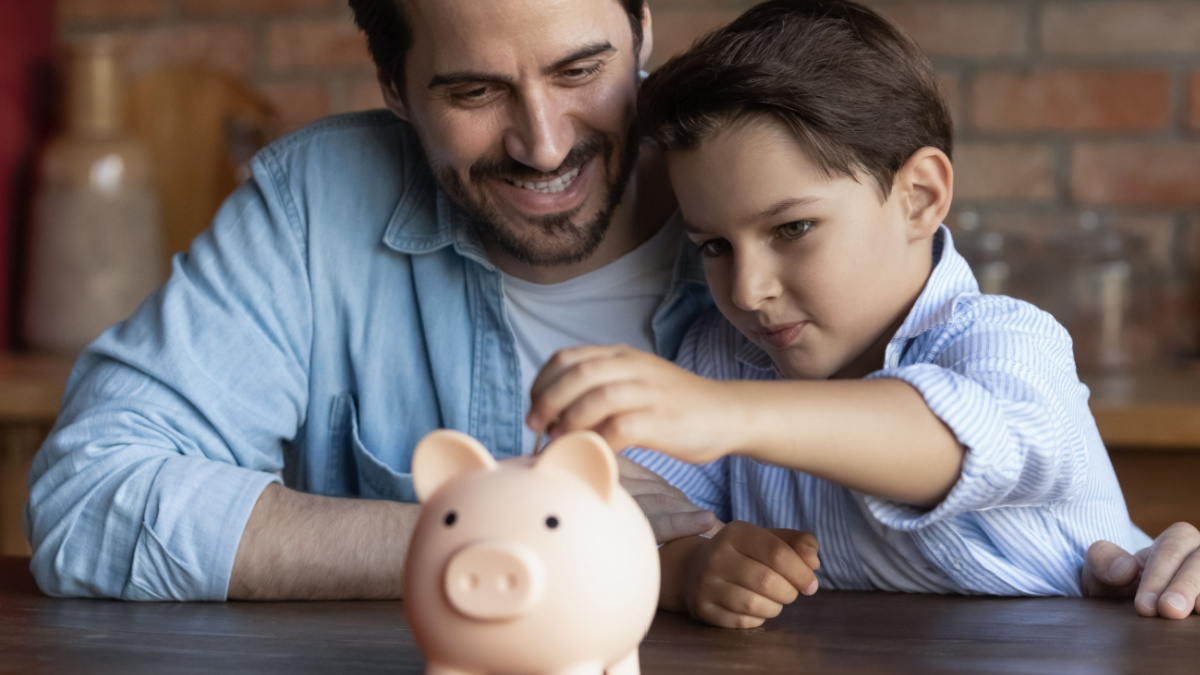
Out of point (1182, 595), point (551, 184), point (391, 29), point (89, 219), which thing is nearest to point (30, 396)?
point (89, 219)

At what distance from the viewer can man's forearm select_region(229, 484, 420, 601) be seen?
3.17 feet

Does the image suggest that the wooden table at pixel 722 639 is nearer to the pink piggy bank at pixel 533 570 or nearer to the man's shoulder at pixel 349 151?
the pink piggy bank at pixel 533 570

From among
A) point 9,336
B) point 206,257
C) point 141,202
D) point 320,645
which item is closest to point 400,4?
point 206,257

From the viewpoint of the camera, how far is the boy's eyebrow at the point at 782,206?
0.97 metres

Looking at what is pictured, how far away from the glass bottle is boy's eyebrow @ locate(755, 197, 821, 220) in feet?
4.94

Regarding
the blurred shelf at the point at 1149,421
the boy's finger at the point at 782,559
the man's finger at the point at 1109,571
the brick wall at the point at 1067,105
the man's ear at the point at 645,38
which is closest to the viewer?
the boy's finger at the point at 782,559

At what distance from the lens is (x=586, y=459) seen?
628 millimetres

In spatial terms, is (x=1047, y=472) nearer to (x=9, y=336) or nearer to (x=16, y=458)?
(x=16, y=458)

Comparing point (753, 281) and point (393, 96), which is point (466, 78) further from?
point (753, 281)

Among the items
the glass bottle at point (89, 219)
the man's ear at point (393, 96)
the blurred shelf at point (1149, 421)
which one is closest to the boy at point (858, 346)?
the man's ear at point (393, 96)

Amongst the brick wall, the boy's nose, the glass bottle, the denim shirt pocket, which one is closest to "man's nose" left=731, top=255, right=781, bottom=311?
the boy's nose

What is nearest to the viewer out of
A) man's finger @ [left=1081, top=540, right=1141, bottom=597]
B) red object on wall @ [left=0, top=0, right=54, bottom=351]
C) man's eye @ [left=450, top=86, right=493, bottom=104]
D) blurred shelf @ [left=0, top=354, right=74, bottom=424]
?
man's finger @ [left=1081, top=540, right=1141, bottom=597]

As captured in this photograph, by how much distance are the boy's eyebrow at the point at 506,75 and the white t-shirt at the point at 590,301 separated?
252mm

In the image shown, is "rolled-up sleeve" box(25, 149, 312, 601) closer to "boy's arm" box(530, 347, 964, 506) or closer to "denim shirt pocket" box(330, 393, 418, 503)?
"denim shirt pocket" box(330, 393, 418, 503)
